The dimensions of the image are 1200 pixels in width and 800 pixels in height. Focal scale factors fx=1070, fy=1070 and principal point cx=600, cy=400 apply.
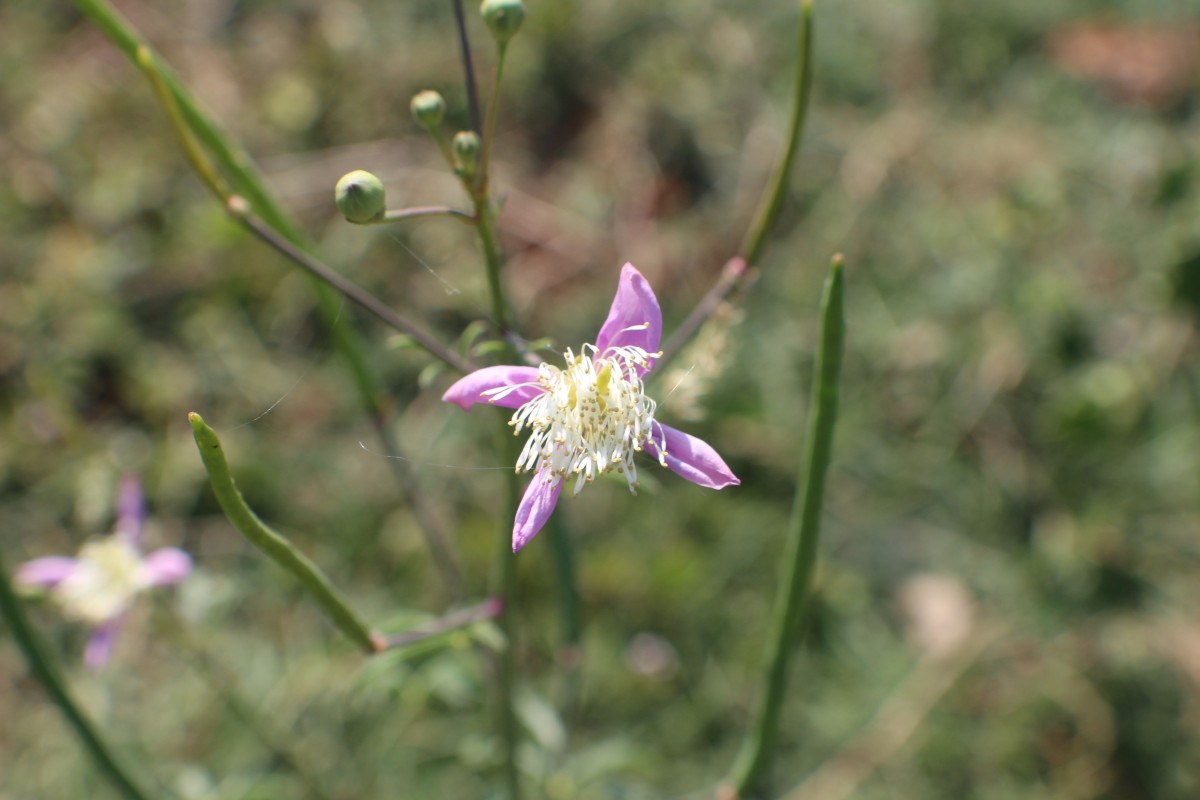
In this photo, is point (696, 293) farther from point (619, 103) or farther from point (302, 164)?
point (302, 164)

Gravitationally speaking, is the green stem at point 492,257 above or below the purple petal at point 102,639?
above

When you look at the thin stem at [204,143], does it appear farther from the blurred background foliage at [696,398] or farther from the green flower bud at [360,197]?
the blurred background foliage at [696,398]

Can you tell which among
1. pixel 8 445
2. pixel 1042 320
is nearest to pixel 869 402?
pixel 1042 320

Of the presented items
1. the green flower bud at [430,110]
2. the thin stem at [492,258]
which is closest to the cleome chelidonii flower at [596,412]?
the thin stem at [492,258]

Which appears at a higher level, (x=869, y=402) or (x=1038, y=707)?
(x=869, y=402)

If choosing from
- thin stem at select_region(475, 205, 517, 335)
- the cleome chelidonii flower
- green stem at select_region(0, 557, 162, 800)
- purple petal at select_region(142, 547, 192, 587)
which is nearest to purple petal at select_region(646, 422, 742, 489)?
the cleome chelidonii flower

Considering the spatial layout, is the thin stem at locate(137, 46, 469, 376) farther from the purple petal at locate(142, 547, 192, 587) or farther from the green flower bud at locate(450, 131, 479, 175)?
the purple petal at locate(142, 547, 192, 587)
